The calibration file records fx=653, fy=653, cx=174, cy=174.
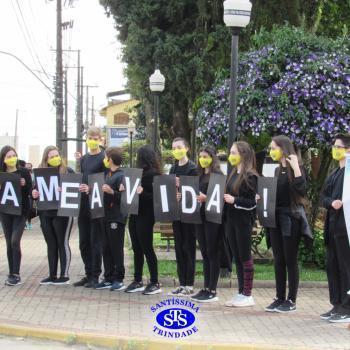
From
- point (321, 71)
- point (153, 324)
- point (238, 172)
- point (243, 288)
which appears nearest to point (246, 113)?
point (321, 71)

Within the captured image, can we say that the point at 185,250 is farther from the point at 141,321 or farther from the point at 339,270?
the point at 339,270

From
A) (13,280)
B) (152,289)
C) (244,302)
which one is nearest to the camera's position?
(244,302)

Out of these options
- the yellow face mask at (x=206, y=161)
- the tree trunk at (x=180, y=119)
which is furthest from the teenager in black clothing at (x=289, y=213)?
the tree trunk at (x=180, y=119)

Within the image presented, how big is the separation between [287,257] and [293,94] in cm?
309

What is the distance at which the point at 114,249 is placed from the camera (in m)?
8.76

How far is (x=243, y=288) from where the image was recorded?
793 cm

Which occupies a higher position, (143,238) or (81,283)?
(143,238)

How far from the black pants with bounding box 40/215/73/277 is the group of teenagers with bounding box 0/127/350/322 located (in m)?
0.01

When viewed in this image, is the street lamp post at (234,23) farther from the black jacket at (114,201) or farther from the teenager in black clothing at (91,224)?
the teenager in black clothing at (91,224)

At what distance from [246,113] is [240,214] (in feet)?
8.52

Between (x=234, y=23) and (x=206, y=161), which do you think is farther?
(x=234, y=23)

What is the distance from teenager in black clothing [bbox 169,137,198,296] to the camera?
8.41m

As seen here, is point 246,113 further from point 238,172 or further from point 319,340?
point 319,340

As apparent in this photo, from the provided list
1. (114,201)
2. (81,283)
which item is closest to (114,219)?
(114,201)
